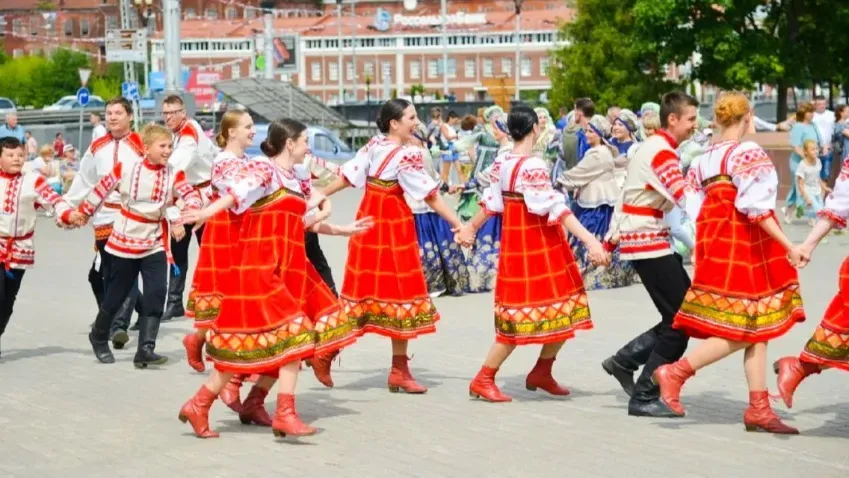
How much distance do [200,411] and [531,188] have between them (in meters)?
2.01

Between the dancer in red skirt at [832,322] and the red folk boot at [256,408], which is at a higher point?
the dancer in red skirt at [832,322]

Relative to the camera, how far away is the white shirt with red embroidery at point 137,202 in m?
9.95

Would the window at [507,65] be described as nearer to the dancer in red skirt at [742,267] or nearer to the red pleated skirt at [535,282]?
the red pleated skirt at [535,282]

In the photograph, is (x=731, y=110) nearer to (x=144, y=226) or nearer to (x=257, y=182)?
(x=257, y=182)

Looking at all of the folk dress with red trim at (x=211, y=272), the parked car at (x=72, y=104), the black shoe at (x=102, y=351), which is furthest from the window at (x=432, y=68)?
the folk dress with red trim at (x=211, y=272)

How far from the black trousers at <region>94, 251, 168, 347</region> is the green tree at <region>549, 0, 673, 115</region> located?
39.4 m

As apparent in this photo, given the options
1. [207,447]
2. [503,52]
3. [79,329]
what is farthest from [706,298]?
[503,52]

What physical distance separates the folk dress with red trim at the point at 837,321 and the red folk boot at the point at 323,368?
269cm

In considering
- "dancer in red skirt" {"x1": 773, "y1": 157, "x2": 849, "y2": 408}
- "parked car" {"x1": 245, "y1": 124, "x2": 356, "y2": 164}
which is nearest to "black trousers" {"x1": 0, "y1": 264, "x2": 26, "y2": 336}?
"dancer in red skirt" {"x1": 773, "y1": 157, "x2": 849, "y2": 408}

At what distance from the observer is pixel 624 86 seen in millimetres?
50906

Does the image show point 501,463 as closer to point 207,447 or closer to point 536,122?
point 207,447

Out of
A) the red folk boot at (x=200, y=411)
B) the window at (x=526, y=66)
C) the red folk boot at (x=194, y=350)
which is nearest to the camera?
the red folk boot at (x=200, y=411)

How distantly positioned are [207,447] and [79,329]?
4.84 m

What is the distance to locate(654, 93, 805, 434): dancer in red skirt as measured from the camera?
735 centimetres
